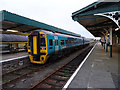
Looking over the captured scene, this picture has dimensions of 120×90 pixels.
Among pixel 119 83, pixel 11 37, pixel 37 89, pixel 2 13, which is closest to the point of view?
pixel 37 89

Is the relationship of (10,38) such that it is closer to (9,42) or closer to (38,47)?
(9,42)

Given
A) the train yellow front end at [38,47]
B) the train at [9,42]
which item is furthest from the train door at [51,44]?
the train at [9,42]

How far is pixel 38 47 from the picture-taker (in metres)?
Answer: 7.14

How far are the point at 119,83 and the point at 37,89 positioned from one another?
4030mm

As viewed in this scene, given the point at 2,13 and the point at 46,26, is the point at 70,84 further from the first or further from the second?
the point at 46,26

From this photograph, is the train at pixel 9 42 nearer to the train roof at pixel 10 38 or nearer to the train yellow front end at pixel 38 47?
the train roof at pixel 10 38

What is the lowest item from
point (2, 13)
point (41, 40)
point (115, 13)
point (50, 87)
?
point (50, 87)

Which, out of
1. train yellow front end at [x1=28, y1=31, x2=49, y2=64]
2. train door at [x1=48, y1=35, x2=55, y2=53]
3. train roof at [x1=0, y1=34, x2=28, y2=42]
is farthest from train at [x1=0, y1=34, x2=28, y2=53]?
train door at [x1=48, y1=35, x2=55, y2=53]

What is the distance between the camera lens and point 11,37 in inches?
602

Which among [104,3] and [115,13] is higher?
[104,3]

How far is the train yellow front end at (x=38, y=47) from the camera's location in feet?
23.4

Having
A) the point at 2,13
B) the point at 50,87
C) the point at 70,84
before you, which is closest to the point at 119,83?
the point at 70,84

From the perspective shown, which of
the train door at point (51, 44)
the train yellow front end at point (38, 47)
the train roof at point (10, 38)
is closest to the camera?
the train yellow front end at point (38, 47)

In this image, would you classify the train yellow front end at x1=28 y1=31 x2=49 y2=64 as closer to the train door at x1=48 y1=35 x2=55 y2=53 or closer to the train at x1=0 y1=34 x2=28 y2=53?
the train door at x1=48 y1=35 x2=55 y2=53
